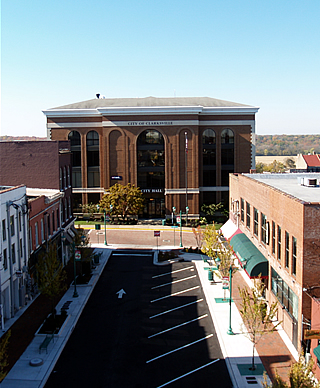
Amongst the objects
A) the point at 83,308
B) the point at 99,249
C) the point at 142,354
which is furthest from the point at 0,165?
the point at 142,354

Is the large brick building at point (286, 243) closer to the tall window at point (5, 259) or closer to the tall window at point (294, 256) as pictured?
the tall window at point (294, 256)

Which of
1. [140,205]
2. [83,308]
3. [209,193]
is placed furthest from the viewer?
[209,193]

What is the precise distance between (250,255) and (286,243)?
7.32 meters

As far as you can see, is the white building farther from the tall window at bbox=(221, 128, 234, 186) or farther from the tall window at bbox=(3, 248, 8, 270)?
the tall window at bbox=(221, 128, 234, 186)

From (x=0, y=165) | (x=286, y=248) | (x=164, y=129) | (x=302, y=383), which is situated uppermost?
(x=164, y=129)

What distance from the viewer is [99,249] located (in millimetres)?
52094

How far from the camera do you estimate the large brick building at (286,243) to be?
23391 mm

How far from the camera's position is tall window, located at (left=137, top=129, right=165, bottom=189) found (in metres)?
70.1

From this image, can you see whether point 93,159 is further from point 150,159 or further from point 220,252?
point 220,252

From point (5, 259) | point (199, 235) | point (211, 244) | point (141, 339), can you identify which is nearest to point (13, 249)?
point (5, 259)

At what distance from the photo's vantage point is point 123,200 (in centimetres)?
6731

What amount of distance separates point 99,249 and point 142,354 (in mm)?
27870

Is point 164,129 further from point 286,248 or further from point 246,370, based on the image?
point 246,370

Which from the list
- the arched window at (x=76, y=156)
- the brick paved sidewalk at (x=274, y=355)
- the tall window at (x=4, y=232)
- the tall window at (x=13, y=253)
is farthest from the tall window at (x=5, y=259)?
the arched window at (x=76, y=156)
